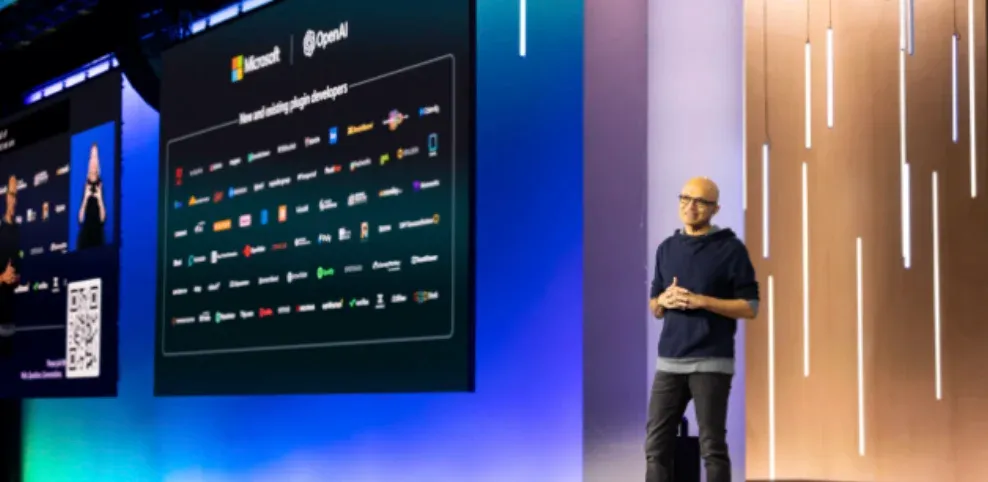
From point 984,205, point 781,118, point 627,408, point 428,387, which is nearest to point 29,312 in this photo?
point 428,387

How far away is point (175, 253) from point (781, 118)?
12.8 ft

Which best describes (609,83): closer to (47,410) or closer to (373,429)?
(373,429)

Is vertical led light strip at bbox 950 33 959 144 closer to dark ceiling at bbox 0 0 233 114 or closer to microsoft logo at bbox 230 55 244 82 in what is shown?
microsoft logo at bbox 230 55 244 82

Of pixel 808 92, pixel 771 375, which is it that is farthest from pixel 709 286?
pixel 808 92

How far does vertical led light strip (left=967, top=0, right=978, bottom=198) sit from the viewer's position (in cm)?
477

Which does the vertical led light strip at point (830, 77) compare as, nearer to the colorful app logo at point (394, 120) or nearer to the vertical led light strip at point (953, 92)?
the vertical led light strip at point (953, 92)

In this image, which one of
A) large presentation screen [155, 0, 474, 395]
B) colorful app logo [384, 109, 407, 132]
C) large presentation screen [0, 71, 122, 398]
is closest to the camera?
large presentation screen [155, 0, 474, 395]

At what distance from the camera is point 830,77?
16.7ft

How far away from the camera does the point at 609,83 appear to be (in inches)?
207

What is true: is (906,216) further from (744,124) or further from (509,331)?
(509,331)

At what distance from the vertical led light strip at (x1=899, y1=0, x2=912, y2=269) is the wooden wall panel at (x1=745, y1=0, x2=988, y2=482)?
2cm

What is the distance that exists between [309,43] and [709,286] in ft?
10.3

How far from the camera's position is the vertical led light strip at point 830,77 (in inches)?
199

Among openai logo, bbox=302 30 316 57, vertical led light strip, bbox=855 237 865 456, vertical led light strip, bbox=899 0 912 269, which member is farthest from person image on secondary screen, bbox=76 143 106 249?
vertical led light strip, bbox=899 0 912 269
